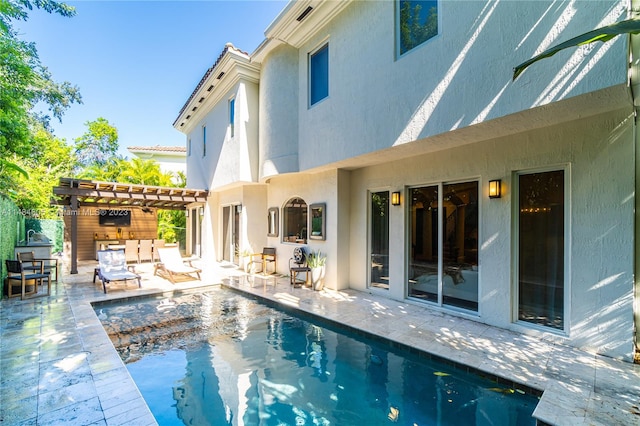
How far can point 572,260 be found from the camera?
559 cm

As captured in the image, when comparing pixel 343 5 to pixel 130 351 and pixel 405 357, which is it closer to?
pixel 405 357

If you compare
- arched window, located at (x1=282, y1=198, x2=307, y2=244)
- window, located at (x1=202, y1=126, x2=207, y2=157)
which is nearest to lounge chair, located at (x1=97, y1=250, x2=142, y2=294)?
arched window, located at (x1=282, y1=198, x2=307, y2=244)

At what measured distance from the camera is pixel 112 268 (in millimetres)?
10914

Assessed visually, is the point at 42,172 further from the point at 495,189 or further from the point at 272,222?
the point at 495,189

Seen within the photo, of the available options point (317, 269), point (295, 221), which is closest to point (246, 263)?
point (295, 221)

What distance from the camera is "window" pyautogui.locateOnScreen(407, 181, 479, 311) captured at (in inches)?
284

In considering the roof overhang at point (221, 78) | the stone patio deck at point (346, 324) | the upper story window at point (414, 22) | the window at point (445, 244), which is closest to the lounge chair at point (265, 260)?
the stone patio deck at point (346, 324)

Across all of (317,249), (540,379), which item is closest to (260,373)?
(540,379)

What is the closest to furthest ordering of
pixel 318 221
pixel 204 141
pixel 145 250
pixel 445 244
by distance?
pixel 445 244, pixel 318 221, pixel 145 250, pixel 204 141

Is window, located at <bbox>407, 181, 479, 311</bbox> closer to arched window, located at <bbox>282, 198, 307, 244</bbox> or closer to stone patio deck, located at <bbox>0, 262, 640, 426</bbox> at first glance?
stone patio deck, located at <bbox>0, 262, 640, 426</bbox>

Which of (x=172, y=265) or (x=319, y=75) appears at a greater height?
(x=319, y=75)

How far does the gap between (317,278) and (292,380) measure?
5177mm

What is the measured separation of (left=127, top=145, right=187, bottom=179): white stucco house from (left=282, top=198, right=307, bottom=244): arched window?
68.9 ft

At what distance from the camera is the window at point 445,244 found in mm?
7219
